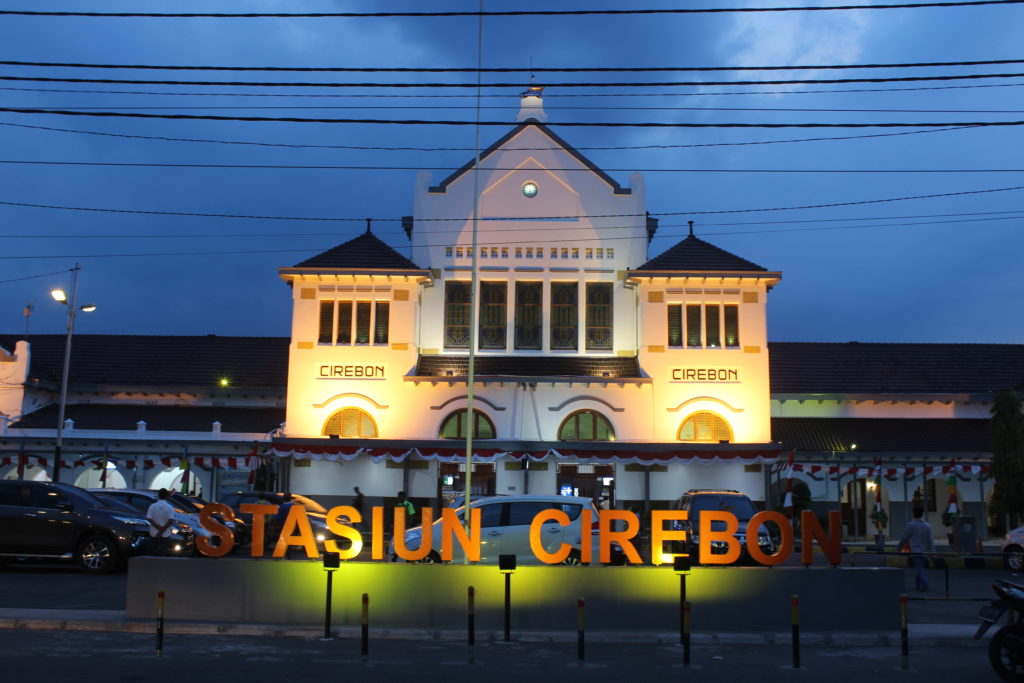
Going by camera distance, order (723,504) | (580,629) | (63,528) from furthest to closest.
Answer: (723,504), (63,528), (580,629)

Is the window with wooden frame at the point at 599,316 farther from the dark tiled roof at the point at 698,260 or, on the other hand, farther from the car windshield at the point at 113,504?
the car windshield at the point at 113,504

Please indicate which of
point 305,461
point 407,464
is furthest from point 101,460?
point 407,464

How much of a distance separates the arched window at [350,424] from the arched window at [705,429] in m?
10.9

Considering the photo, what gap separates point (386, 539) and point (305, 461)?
4847 mm

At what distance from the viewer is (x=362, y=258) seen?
1359 inches

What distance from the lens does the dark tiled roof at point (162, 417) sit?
3606 cm

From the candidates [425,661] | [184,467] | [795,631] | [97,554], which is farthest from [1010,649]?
[184,467]

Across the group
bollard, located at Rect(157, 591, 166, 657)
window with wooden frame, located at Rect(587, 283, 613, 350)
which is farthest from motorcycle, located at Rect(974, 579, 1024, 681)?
window with wooden frame, located at Rect(587, 283, 613, 350)

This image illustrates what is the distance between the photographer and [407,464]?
3250 cm

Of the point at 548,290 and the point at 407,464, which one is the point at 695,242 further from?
the point at 407,464

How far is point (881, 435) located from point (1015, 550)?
1110cm

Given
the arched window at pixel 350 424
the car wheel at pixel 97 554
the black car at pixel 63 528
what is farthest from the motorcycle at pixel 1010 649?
the arched window at pixel 350 424

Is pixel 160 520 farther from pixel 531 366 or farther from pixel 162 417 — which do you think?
pixel 162 417

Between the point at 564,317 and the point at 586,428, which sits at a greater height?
the point at 564,317
